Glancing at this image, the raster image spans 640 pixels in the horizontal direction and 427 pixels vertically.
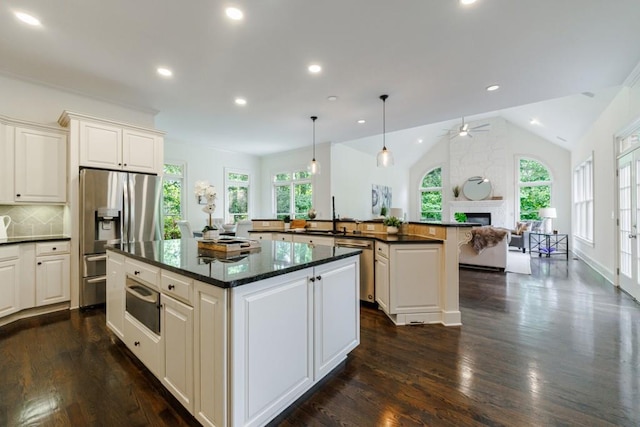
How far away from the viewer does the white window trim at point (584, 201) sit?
234 inches

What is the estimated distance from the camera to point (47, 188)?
341cm

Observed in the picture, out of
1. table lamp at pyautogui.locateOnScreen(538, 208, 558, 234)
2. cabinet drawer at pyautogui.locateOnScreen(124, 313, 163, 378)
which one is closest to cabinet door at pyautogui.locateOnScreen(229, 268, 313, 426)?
cabinet drawer at pyautogui.locateOnScreen(124, 313, 163, 378)

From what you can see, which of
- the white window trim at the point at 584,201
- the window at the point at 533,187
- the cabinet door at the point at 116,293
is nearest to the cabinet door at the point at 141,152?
the cabinet door at the point at 116,293

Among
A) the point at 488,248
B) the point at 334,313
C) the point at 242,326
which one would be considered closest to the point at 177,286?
the point at 242,326

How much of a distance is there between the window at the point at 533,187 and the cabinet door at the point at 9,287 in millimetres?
11485

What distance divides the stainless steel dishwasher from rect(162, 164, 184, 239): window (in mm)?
4673

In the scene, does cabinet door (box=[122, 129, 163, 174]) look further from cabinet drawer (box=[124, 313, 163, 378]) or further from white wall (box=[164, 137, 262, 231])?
white wall (box=[164, 137, 262, 231])

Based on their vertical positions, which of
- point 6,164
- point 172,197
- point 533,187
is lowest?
point 172,197

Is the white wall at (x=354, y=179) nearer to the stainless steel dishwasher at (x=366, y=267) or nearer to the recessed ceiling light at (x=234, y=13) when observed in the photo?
the stainless steel dishwasher at (x=366, y=267)

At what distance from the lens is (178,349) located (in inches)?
62.8

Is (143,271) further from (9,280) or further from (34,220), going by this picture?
(34,220)

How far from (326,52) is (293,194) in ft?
17.0

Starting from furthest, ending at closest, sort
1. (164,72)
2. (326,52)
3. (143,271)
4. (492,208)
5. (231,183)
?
(492,208), (231,183), (164,72), (326,52), (143,271)

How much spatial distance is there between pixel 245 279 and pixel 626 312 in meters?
4.39
